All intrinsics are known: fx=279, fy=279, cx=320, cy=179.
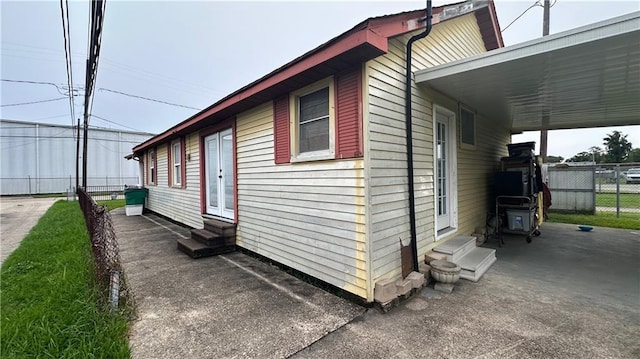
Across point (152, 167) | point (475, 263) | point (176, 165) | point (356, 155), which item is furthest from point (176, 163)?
point (475, 263)

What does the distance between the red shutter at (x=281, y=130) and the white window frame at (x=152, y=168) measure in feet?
26.3

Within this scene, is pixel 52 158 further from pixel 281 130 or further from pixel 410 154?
pixel 410 154

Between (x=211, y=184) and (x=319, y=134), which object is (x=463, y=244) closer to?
(x=319, y=134)

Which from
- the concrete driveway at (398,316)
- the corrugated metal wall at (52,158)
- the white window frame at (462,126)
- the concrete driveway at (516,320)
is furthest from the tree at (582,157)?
the corrugated metal wall at (52,158)

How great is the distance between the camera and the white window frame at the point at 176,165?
A: 26.1 feet

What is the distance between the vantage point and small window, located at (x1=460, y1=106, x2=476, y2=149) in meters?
5.15

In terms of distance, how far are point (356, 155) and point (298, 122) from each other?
1.23 metres

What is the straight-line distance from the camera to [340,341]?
2.35 meters

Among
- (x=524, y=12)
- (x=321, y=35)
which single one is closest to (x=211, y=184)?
(x=321, y=35)

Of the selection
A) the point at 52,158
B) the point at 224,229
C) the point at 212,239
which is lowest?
the point at 212,239

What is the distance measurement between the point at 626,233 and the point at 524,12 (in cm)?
992

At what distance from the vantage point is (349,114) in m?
3.12

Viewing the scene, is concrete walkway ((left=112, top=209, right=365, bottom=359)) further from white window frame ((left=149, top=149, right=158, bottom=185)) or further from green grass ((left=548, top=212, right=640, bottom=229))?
green grass ((left=548, top=212, right=640, bottom=229))

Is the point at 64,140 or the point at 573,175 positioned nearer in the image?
the point at 573,175
